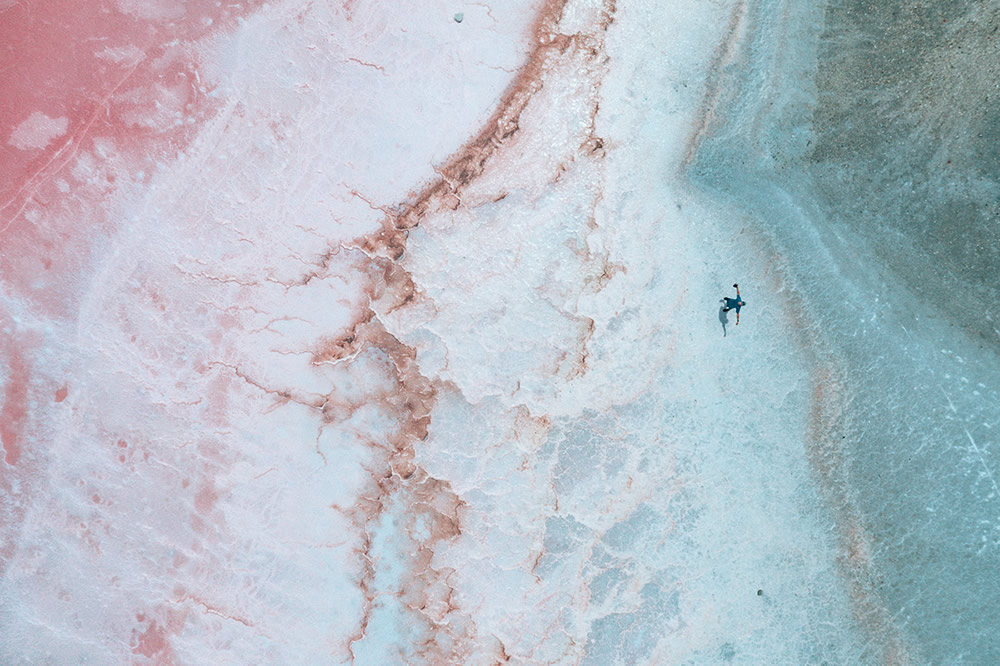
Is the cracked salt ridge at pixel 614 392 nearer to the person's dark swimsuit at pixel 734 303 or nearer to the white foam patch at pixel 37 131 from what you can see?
the person's dark swimsuit at pixel 734 303

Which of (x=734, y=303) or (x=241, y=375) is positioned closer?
(x=734, y=303)

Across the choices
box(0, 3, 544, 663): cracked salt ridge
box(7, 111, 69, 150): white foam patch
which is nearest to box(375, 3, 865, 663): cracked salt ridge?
box(0, 3, 544, 663): cracked salt ridge

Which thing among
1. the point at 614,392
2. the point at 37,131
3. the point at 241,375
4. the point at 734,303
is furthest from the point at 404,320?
the point at 37,131

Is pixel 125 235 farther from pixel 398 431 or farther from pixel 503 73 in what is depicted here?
pixel 503 73

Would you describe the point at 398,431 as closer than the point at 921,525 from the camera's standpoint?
No

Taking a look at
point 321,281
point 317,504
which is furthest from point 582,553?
point 321,281

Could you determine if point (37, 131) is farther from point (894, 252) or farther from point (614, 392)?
point (894, 252)

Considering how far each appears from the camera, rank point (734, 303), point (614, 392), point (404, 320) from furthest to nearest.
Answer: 1. point (404, 320)
2. point (614, 392)
3. point (734, 303)
